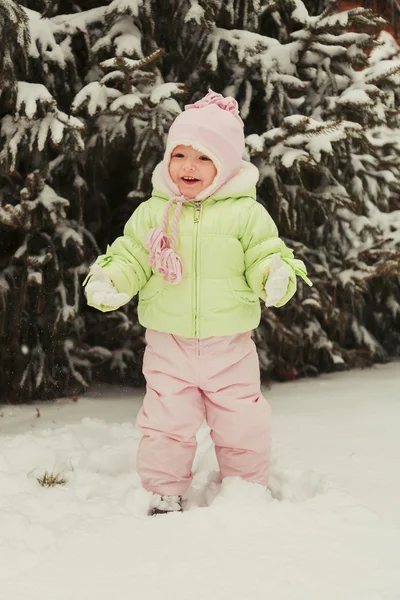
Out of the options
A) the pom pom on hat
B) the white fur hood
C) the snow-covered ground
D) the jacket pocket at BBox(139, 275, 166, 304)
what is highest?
the pom pom on hat

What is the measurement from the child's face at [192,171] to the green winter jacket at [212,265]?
0.07 m

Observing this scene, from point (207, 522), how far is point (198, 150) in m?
1.55

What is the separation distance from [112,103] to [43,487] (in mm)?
2186

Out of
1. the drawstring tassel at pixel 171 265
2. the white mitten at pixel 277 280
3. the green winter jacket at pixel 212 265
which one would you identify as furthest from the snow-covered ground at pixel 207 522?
the drawstring tassel at pixel 171 265

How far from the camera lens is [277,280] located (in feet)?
8.38

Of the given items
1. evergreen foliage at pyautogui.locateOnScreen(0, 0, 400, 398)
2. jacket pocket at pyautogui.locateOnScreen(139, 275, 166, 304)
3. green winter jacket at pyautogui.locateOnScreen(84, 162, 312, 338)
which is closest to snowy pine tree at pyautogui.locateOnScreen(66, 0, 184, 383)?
evergreen foliage at pyautogui.locateOnScreen(0, 0, 400, 398)

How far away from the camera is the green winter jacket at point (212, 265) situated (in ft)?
9.18

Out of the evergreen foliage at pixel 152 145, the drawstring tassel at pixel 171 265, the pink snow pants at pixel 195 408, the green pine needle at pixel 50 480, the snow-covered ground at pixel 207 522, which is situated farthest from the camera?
the evergreen foliage at pixel 152 145

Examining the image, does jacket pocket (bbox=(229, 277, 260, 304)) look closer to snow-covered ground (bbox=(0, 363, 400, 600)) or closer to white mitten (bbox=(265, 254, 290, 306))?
white mitten (bbox=(265, 254, 290, 306))

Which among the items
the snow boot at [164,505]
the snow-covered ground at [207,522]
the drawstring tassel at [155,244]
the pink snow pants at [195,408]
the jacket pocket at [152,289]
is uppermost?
the drawstring tassel at [155,244]

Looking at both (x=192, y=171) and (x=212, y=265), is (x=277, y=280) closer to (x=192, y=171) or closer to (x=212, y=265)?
(x=212, y=265)

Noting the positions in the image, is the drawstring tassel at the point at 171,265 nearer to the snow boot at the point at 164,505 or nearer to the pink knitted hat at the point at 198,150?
the pink knitted hat at the point at 198,150

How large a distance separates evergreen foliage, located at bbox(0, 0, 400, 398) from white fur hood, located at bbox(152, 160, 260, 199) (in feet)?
3.28

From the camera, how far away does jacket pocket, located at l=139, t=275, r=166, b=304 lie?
2875 millimetres
